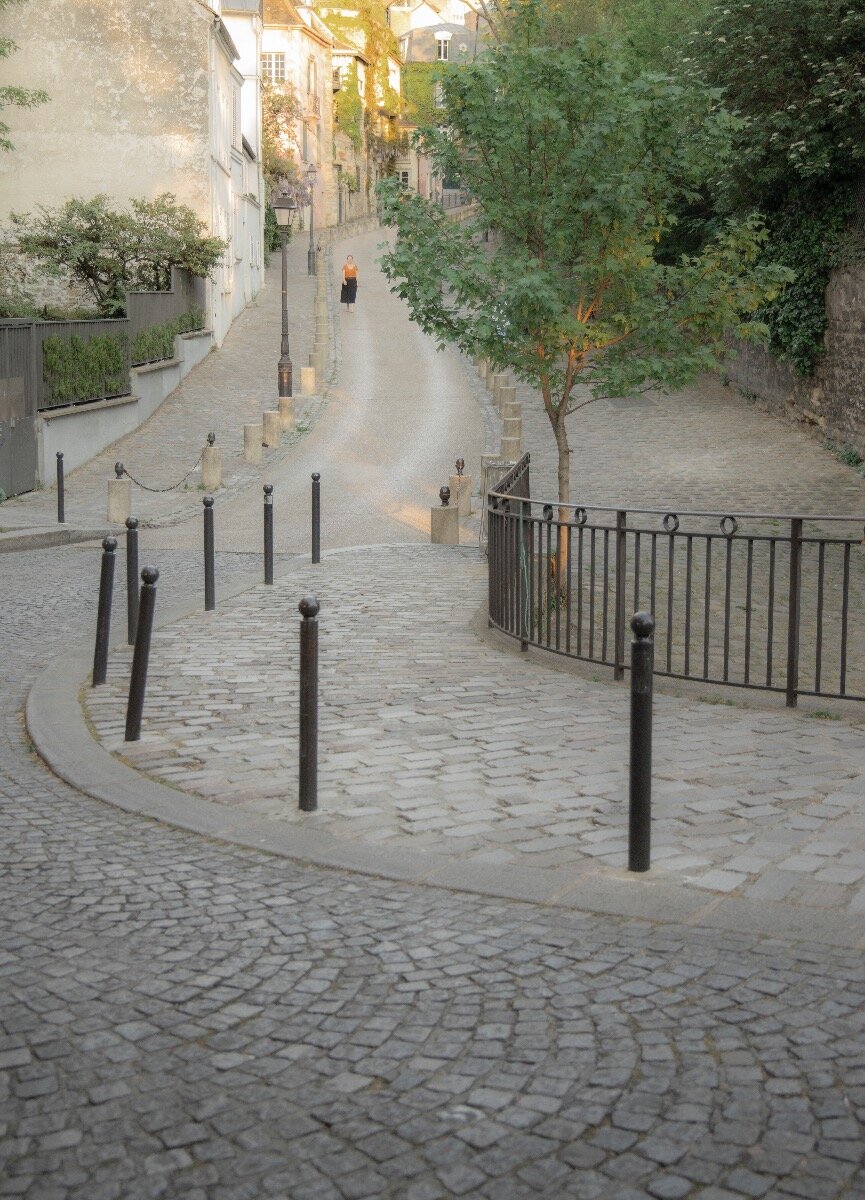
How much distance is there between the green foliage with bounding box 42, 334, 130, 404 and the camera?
23656 mm

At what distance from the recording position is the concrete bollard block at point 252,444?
25.0 meters

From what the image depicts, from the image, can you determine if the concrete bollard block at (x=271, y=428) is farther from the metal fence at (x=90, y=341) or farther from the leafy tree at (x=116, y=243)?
the leafy tree at (x=116, y=243)

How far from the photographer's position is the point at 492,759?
7.24 metres

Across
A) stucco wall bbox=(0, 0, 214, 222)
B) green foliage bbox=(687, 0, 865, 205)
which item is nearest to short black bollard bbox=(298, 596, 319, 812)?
green foliage bbox=(687, 0, 865, 205)

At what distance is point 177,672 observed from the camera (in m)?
9.49

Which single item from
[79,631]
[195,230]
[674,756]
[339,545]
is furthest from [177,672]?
[195,230]

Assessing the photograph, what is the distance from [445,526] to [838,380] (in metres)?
11.1

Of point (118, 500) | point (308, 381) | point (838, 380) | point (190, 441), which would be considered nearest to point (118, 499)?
point (118, 500)

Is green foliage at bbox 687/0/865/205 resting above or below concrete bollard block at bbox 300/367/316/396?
above

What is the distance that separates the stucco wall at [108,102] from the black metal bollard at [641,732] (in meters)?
35.0

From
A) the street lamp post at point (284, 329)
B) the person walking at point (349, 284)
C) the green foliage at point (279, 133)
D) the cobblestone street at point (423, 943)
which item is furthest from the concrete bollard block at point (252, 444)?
the green foliage at point (279, 133)

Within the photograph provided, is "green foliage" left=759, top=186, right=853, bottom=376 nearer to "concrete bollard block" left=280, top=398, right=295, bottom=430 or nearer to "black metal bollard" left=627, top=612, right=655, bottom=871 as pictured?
"concrete bollard block" left=280, top=398, right=295, bottom=430

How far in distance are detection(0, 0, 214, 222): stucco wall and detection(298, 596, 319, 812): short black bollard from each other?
33830 mm

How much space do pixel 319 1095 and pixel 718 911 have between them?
1863 millimetres
